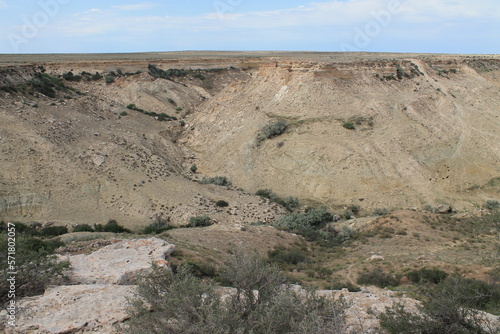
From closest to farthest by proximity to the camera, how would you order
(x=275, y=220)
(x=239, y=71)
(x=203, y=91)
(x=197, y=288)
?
(x=197, y=288)
(x=275, y=220)
(x=203, y=91)
(x=239, y=71)

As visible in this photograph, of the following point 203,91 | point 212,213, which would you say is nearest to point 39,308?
point 212,213

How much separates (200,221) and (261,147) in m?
8.73

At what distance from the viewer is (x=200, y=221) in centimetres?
1716

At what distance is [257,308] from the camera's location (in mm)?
5641

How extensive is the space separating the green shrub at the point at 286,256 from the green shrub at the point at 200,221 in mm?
4764

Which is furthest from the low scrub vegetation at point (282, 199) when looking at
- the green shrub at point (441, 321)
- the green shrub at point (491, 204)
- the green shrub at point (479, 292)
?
the green shrub at point (441, 321)

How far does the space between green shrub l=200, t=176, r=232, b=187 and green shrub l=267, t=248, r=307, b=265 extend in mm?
9882

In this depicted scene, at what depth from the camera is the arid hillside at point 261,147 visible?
18.8m

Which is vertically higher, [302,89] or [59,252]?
[302,89]

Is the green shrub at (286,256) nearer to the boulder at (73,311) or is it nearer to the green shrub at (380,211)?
the boulder at (73,311)

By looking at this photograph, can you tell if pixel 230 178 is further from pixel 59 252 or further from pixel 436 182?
pixel 59 252

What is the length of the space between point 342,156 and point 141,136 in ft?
42.4

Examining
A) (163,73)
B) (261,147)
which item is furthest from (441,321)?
(163,73)

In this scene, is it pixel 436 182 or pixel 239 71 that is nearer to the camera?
pixel 436 182
